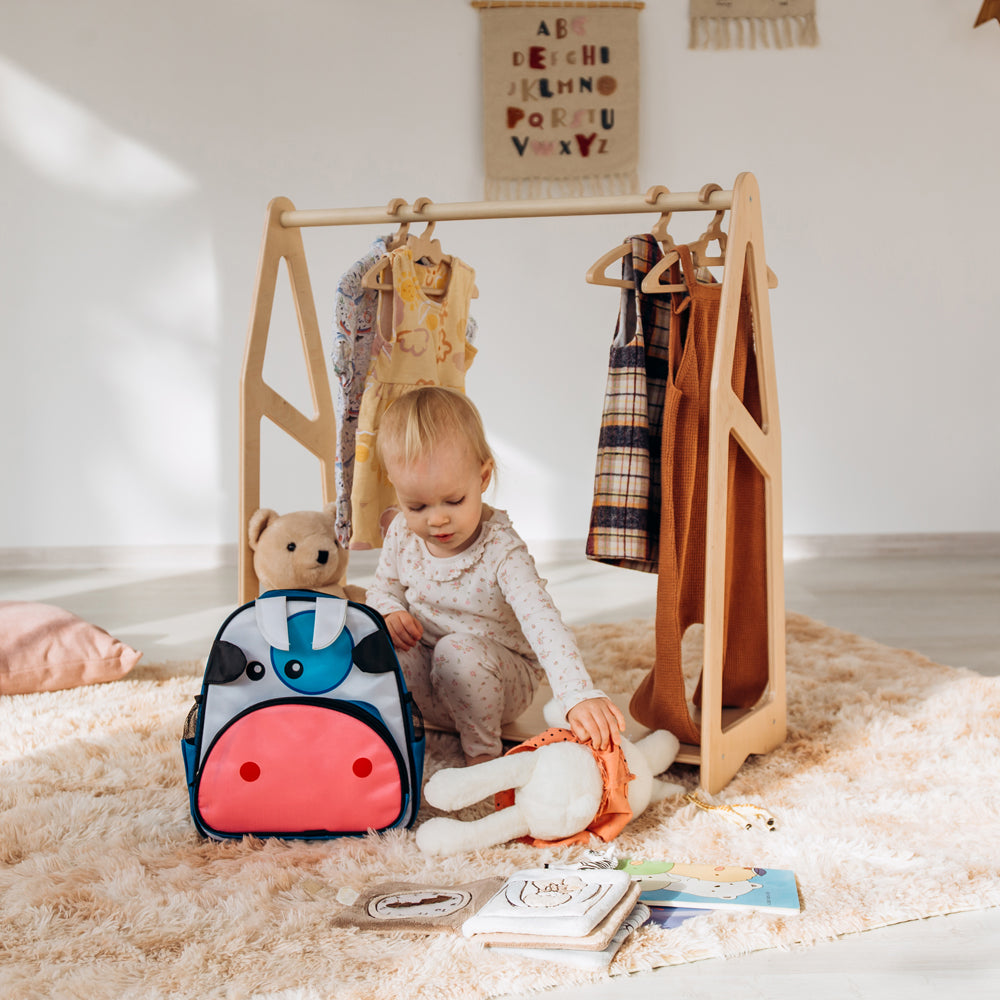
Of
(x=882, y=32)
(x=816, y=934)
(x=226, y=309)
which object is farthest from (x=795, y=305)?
(x=816, y=934)

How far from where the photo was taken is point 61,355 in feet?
11.8

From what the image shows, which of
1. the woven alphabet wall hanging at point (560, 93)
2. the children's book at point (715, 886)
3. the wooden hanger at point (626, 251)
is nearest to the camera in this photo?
the children's book at point (715, 886)

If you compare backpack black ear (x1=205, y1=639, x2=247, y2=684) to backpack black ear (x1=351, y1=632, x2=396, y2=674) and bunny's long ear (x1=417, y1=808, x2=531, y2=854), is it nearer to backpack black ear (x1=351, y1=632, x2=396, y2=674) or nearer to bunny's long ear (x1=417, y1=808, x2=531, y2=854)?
backpack black ear (x1=351, y1=632, x2=396, y2=674)

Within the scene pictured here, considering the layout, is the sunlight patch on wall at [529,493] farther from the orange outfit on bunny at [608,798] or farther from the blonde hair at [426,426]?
the orange outfit on bunny at [608,798]

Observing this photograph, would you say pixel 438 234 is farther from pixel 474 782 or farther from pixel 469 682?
pixel 474 782

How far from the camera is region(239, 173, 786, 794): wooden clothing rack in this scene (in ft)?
4.62

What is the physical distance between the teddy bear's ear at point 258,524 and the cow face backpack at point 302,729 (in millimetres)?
276

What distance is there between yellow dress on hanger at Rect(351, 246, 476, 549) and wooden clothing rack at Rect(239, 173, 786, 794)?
14cm

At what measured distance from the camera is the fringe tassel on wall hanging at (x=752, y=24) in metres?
3.48

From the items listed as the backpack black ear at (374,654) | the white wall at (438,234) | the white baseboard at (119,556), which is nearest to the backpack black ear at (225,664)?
the backpack black ear at (374,654)

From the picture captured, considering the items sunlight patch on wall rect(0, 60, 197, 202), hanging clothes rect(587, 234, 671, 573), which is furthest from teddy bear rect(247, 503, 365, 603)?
sunlight patch on wall rect(0, 60, 197, 202)

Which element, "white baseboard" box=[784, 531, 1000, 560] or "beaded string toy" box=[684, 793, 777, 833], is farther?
"white baseboard" box=[784, 531, 1000, 560]

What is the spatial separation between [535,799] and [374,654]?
0.91ft

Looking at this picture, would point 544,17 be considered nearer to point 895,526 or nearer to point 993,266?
point 993,266
